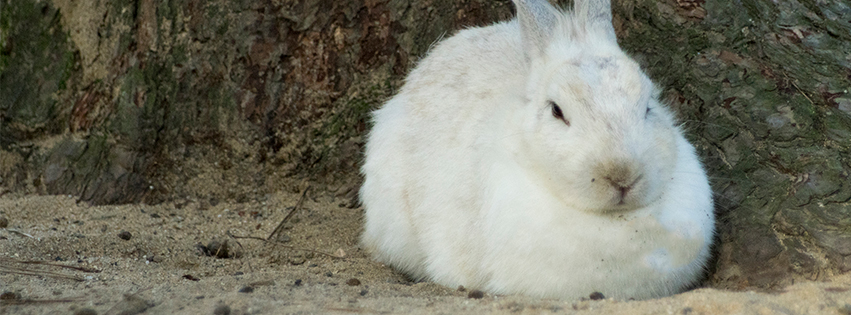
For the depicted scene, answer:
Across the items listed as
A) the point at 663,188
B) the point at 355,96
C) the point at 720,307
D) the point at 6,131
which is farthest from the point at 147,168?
the point at 720,307

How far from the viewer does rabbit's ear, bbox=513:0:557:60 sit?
4062 millimetres

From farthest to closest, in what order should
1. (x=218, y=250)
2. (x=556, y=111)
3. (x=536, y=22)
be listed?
(x=218, y=250)
(x=536, y=22)
(x=556, y=111)

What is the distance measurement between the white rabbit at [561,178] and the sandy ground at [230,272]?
226 millimetres

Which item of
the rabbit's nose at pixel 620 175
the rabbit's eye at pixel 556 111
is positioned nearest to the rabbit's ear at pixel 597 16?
the rabbit's eye at pixel 556 111

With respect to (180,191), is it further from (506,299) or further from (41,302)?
(506,299)

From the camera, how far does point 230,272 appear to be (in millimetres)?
4691

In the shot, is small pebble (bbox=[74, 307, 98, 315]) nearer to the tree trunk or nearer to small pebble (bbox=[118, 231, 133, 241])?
small pebble (bbox=[118, 231, 133, 241])

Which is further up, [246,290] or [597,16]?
[597,16]

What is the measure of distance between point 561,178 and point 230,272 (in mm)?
2163

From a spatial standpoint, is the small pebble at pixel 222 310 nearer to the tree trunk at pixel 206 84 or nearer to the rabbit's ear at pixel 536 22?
the rabbit's ear at pixel 536 22

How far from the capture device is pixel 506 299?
3.66m

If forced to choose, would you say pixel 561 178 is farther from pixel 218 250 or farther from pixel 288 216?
pixel 288 216

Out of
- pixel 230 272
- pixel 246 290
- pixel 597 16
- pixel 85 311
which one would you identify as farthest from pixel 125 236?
pixel 597 16

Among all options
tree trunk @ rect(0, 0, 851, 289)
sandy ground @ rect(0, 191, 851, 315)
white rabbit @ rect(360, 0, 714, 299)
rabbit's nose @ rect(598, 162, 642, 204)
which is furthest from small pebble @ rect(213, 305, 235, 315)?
tree trunk @ rect(0, 0, 851, 289)
